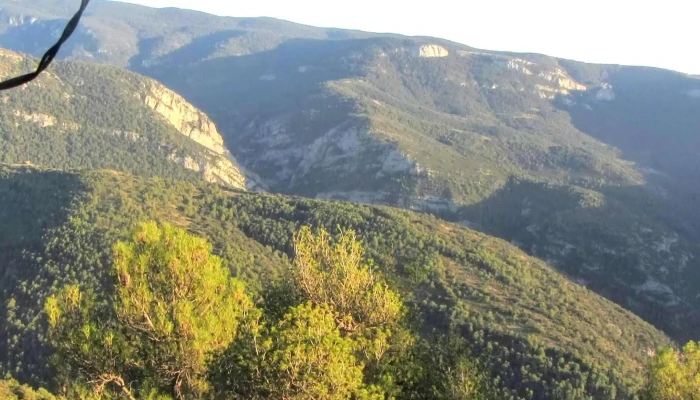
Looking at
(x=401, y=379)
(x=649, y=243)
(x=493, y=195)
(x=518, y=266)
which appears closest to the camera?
(x=401, y=379)

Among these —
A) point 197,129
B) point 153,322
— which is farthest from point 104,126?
point 153,322

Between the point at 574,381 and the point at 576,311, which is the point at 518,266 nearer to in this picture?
the point at 576,311

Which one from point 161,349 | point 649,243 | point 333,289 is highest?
point 333,289

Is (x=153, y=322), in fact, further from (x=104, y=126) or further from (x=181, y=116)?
(x=181, y=116)

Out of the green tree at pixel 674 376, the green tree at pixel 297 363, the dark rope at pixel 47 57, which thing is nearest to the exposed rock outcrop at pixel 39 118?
the green tree at pixel 297 363

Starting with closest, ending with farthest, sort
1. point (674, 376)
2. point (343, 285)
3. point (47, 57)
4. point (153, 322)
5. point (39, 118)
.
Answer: point (47, 57), point (153, 322), point (343, 285), point (674, 376), point (39, 118)

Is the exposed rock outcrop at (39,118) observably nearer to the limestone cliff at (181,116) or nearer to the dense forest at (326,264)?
the dense forest at (326,264)

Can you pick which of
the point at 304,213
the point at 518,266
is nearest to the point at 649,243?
the point at 518,266
